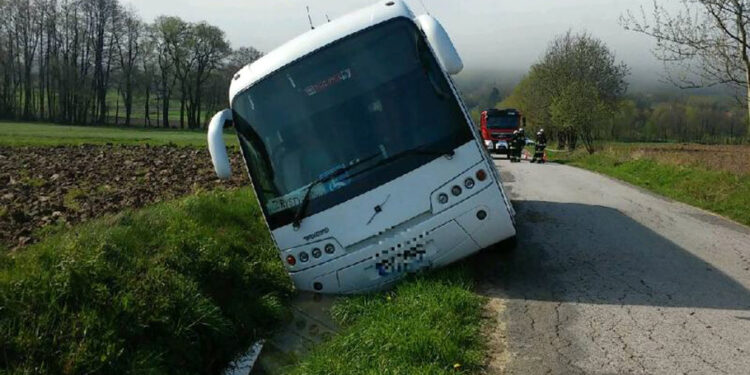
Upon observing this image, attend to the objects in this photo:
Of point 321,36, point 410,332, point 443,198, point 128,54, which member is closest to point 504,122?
point 321,36

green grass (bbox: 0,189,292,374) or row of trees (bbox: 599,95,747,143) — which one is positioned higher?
row of trees (bbox: 599,95,747,143)

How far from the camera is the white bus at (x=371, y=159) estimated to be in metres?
5.85

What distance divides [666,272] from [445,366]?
3.55 metres

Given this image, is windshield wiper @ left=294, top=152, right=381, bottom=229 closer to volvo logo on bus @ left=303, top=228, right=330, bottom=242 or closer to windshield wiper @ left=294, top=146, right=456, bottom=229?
windshield wiper @ left=294, top=146, right=456, bottom=229

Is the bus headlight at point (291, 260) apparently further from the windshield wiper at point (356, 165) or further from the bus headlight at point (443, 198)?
the bus headlight at point (443, 198)

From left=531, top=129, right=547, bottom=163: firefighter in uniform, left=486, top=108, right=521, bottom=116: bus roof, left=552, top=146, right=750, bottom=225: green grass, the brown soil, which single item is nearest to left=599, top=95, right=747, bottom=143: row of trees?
left=486, top=108, right=521, bottom=116: bus roof

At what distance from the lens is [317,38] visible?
625 centimetres

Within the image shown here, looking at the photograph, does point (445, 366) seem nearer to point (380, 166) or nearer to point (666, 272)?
point (380, 166)

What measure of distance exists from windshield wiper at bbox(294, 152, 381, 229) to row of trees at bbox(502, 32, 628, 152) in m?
29.2

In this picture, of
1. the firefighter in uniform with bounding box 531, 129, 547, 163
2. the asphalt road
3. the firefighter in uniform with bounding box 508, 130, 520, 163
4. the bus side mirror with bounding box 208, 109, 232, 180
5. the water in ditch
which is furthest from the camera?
the firefighter in uniform with bounding box 531, 129, 547, 163

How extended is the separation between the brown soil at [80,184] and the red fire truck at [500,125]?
56.0 feet

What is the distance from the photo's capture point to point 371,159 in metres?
5.94

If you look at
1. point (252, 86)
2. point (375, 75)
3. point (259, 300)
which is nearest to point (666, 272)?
point (375, 75)

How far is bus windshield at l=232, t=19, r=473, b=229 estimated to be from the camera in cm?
594
